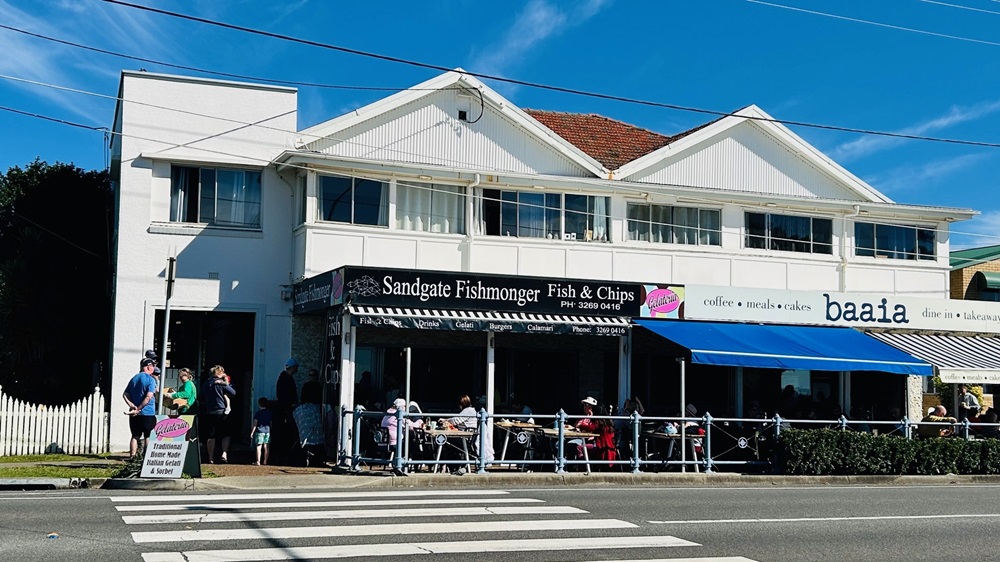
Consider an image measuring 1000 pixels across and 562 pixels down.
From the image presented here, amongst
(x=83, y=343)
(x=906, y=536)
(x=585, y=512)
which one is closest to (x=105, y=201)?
(x=83, y=343)

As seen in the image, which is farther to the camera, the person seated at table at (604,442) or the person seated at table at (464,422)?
the person seated at table at (604,442)

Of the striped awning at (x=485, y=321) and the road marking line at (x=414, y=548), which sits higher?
the striped awning at (x=485, y=321)

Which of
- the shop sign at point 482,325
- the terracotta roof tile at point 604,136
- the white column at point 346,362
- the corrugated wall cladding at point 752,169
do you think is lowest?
the white column at point 346,362

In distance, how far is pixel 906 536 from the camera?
11258mm

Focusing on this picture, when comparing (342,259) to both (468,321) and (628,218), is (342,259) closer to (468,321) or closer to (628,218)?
(468,321)

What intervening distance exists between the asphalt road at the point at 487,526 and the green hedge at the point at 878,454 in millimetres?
3305

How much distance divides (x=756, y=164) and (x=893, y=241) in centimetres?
392

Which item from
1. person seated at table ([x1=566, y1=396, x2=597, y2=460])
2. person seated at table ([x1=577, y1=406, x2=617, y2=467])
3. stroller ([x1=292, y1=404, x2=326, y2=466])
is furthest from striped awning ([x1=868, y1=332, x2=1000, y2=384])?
stroller ([x1=292, y1=404, x2=326, y2=466])

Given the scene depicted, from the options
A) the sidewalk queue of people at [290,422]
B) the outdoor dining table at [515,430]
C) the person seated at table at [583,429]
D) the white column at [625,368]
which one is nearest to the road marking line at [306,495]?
the sidewalk queue of people at [290,422]

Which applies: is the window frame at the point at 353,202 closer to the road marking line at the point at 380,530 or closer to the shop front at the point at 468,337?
the shop front at the point at 468,337

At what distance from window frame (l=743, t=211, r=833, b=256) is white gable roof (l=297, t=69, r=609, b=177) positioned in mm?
3748

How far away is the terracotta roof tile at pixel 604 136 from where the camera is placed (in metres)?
26.5

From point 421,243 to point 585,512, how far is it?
35.2 ft

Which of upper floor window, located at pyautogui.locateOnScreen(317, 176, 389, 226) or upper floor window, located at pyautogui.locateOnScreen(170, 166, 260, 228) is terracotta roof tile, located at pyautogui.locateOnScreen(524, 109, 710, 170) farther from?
upper floor window, located at pyautogui.locateOnScreen(170, 166, 260, 228)
